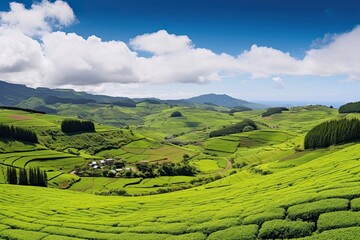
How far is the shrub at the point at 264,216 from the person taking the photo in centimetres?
3584

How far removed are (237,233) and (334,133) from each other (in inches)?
5136

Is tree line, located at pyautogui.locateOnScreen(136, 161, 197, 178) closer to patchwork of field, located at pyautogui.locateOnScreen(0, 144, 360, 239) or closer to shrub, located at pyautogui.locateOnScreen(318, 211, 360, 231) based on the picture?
patchwork of field, located at pyautogui.locateOnScreen(0, 144, 360, 239)

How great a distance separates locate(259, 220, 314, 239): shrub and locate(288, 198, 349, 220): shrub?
1977mm

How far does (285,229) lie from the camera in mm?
32094

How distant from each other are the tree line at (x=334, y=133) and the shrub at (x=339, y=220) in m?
122

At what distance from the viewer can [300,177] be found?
6775 centimetres

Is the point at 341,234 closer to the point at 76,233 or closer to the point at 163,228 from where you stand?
the point at 163,228

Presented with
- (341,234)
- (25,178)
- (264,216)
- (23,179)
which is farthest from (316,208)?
(23,179)

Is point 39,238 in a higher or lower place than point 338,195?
lower

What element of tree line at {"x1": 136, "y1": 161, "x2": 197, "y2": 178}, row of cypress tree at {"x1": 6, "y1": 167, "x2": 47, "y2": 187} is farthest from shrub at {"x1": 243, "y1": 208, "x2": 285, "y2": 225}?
tree line at {"x1": 136, "y1": 161, "x2": 197, "y2": 178}

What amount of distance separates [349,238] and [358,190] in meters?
11.5

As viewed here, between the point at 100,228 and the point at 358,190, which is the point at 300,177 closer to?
the point at 358,190

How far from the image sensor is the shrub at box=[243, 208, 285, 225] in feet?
118

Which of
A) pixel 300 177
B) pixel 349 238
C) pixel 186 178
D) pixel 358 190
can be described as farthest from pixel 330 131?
pixel 349 238
